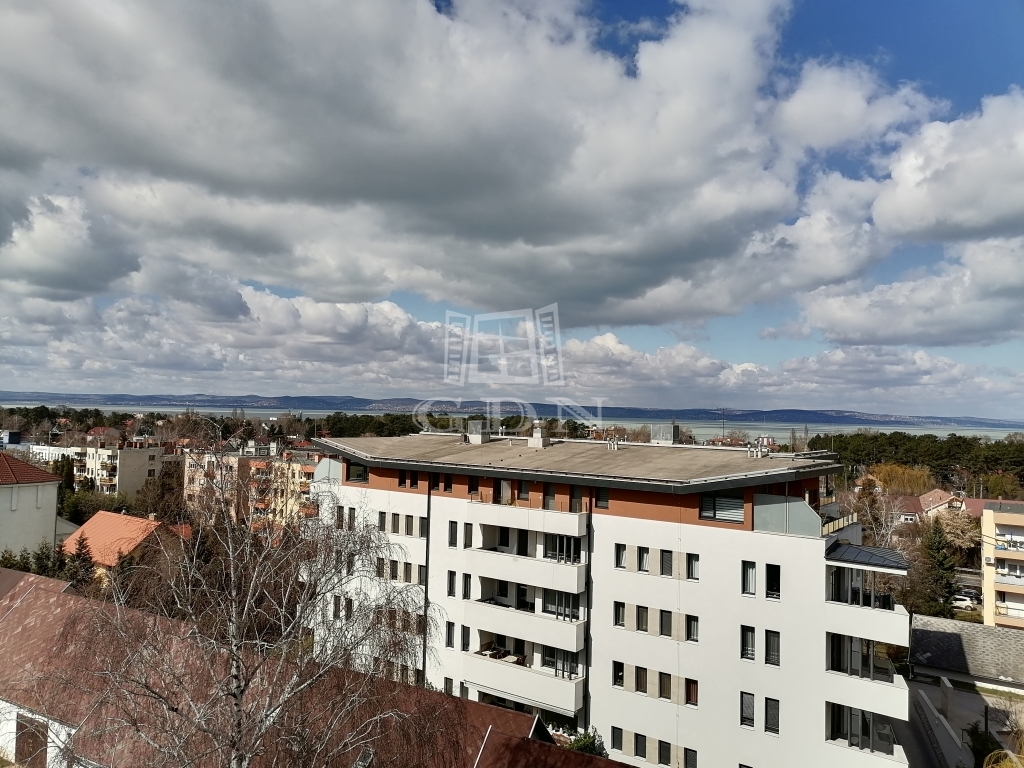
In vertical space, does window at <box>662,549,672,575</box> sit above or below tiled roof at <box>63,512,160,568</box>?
above

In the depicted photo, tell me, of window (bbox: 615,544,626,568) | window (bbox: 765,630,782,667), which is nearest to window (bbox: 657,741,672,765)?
window (bbox: 765,630,782,667)

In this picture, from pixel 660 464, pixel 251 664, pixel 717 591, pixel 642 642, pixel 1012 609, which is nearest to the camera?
pixel 251 664

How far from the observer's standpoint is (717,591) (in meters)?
20.2

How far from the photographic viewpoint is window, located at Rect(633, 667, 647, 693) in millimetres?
21672

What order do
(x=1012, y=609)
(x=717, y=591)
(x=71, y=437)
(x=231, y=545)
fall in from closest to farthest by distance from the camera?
(x=231, y=545)
(x=717, y=591)
(x=1012, y=609)
(x=71, y=437)

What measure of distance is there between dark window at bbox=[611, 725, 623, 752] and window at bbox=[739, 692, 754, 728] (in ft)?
15.5

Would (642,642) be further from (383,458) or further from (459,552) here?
(383,458)

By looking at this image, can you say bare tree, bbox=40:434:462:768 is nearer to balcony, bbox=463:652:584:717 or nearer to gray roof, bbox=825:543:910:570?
balcony, bbox=463:652:584:717

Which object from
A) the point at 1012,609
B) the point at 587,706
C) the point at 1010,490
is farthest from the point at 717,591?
the point at 1010,490

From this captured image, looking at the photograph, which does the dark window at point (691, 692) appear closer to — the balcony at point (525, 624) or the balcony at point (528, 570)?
the balcony at point (525, 624)

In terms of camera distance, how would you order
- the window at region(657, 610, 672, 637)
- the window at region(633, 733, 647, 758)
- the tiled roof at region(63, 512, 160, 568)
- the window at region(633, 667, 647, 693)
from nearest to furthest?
the window at region(657, 610, 672, 637), the window at region(633, 733, 647, 758), the window at region(633, 667, 647, 693), the tiled roof at region(63, 512, 160, 568)

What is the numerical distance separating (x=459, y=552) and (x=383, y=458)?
20.0 feet

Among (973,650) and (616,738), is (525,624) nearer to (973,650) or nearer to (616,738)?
(616,738)

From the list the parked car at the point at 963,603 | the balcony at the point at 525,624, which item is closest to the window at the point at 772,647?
the balcony at the point at 525,624
